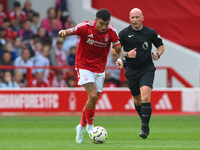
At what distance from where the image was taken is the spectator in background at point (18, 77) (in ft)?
48.4

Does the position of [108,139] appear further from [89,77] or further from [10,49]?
[10,49]

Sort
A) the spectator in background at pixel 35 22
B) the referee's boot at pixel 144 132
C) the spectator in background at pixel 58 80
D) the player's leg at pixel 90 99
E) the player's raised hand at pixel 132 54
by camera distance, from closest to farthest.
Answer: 1. the player's leg at pixel 90 99
2. the referee's boot at pixel 144 132
3. the player's raised hand at pixel 132 54
4. the spectator in background at pixel 58 80
5. the spectator in background at pixel 35 22

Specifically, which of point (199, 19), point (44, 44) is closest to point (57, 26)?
point (44, 44)

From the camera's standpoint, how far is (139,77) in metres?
9.03

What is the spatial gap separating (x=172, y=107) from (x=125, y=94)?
1751 millimetres

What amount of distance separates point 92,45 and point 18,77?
23.9 ft

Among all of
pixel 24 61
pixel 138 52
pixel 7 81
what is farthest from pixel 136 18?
pixel 24 61

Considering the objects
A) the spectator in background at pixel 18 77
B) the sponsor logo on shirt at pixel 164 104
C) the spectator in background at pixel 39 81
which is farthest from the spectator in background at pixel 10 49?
the sponsor logo on shirt at pixel 164 104

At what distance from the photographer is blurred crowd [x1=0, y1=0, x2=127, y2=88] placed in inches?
593

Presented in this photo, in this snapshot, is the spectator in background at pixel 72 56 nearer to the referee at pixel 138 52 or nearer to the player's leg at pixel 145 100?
the referee at pixel 138 52

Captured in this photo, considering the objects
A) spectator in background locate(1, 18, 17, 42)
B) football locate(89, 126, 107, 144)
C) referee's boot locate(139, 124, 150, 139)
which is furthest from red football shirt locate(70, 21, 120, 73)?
spectator in background locate(1, 18, 17, 42)

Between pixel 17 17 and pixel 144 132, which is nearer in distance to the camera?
pixel 144 132

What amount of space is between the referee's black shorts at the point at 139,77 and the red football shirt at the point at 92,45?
40.4 inches

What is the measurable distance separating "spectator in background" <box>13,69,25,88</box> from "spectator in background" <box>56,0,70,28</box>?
13.3 ft
